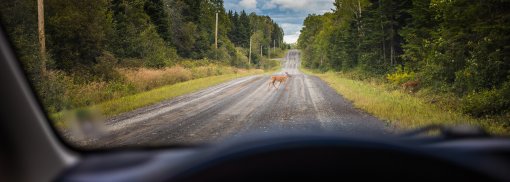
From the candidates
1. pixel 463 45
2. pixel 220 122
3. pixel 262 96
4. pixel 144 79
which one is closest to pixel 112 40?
pixel 144 79

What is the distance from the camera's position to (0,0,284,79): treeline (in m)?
4.70

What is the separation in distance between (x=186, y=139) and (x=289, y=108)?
2.98 meters

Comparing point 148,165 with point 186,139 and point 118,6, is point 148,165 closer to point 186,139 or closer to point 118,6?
point 186,139

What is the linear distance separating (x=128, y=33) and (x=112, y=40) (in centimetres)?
675

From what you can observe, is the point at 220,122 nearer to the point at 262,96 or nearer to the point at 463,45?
the point at 262,96

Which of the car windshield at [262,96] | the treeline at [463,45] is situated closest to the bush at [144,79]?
the car windshield at [262,96]

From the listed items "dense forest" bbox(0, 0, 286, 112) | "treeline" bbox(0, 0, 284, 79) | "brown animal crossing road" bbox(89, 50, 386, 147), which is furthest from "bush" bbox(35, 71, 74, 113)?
"brown animal crossing road" bbox(89, 50, 386, 147)

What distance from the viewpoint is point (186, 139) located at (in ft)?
13.0

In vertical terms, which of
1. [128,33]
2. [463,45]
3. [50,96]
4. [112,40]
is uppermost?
[128,33]

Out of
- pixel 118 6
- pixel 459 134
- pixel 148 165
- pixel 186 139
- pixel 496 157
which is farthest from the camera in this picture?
pixel 118 6

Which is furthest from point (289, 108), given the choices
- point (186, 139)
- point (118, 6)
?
point (118, 6)

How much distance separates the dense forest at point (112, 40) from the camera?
363 cm

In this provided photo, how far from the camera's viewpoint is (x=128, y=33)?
749 inches

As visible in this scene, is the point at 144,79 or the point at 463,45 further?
the point at 144,79
